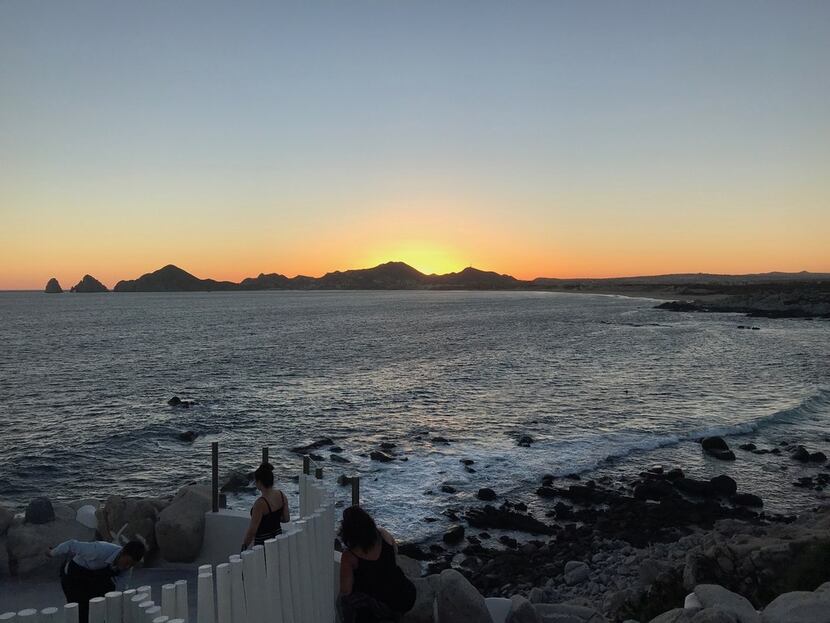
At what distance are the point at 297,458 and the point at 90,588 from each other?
20.9 meters

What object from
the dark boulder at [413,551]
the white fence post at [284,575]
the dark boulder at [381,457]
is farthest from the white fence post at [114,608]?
the dark boulder at [381,457]

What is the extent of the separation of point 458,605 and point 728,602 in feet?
10.4

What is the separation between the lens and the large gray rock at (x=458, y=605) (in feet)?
24.5

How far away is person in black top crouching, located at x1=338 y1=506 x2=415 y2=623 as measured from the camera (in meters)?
5.14

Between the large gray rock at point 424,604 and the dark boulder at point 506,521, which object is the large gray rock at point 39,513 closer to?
the large gray rock at point 424,604

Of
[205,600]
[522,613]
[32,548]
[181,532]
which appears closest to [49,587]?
[32,548]

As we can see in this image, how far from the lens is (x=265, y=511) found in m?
6.88

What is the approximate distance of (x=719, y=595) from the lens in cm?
762

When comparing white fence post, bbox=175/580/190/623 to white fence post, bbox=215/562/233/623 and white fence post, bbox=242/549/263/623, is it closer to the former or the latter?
white fence post, bbox=215/562/233/623

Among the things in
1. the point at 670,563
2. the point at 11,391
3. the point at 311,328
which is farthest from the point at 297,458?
the point at 311,328

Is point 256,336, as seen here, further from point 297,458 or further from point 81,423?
point 297,458

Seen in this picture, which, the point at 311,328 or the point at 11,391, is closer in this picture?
the point at 11,391

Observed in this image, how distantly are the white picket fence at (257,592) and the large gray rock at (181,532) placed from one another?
3413mm

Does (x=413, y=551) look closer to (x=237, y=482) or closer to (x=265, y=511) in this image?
(x=237, y=482)
